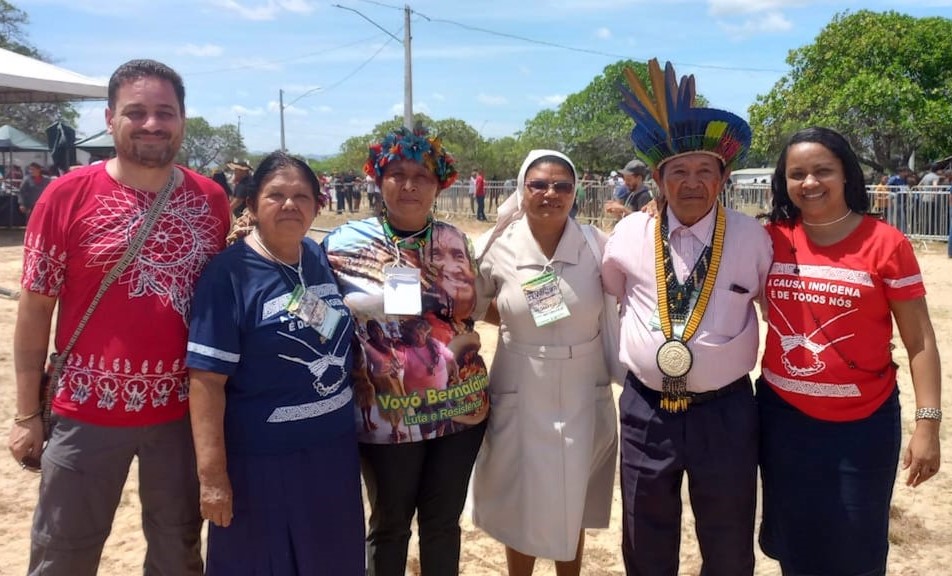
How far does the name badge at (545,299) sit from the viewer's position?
311 centimetres

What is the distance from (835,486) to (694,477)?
49cm

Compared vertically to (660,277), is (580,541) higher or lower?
lower

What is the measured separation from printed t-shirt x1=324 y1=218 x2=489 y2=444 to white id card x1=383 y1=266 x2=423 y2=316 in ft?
0.13

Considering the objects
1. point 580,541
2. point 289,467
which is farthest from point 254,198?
point 580,541

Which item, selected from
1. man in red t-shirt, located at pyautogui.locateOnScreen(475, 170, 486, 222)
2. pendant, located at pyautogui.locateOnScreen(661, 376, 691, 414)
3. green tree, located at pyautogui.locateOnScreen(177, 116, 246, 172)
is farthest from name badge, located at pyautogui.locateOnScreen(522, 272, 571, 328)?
green tree, located at pyautogui.locateOnScreen(177, 116, 246, 172)

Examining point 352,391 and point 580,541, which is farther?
point 580,541

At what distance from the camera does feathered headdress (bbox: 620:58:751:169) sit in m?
2.84

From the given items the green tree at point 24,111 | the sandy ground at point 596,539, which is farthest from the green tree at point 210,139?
the sandy ground at point 596,539

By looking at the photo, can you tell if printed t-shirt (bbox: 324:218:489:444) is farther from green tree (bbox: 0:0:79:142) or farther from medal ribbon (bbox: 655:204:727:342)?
green tree (bbox: 0:0:79:142)

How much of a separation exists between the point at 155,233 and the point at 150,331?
345 millimetres

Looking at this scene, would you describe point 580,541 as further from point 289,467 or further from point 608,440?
point 289,467

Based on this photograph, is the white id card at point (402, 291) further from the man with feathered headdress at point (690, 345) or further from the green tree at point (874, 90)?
the green tree at point (874, 90)

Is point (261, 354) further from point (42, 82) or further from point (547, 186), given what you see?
point (42, 82)

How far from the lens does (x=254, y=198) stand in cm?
266
